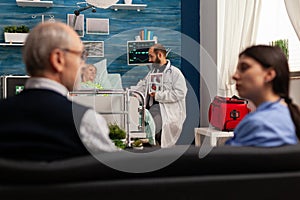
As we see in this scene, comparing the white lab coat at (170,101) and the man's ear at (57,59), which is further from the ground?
the man's ear at (57,59)

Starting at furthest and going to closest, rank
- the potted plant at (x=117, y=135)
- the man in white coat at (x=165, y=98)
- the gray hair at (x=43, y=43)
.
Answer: the man in white coat at (x=165, y=98)
the potted plant at (x=117, y=135)
the gray hair at (x=43, y=43)

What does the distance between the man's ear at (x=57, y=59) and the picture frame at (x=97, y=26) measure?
180 inches

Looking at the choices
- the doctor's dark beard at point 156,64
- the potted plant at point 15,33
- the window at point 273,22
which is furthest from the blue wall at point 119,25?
the window at point 273,22

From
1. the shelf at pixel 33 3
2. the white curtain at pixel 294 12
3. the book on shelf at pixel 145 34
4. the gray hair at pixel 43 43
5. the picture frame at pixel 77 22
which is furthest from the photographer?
the book on shelf at pixel 145 34

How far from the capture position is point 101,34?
19.4 ft

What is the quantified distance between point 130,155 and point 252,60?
505mm

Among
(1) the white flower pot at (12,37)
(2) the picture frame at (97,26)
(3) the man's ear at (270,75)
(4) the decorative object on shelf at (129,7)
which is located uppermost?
(4) the decorative object on shelf at (129,7)

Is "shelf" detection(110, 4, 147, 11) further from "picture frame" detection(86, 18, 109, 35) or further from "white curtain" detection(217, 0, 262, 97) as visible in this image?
"white curtain" detection(217, 0, 262, 97)

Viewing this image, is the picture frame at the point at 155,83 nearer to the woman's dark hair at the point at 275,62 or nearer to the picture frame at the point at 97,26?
the picture frame at the point at 97,26

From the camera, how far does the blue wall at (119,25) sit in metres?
5.61

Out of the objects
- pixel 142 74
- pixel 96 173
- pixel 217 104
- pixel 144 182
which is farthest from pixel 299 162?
pixel 142 74

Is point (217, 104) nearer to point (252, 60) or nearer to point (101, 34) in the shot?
point (101, 34)

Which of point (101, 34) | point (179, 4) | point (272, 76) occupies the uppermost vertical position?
point (179, 4)

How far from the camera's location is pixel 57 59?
1.37m
